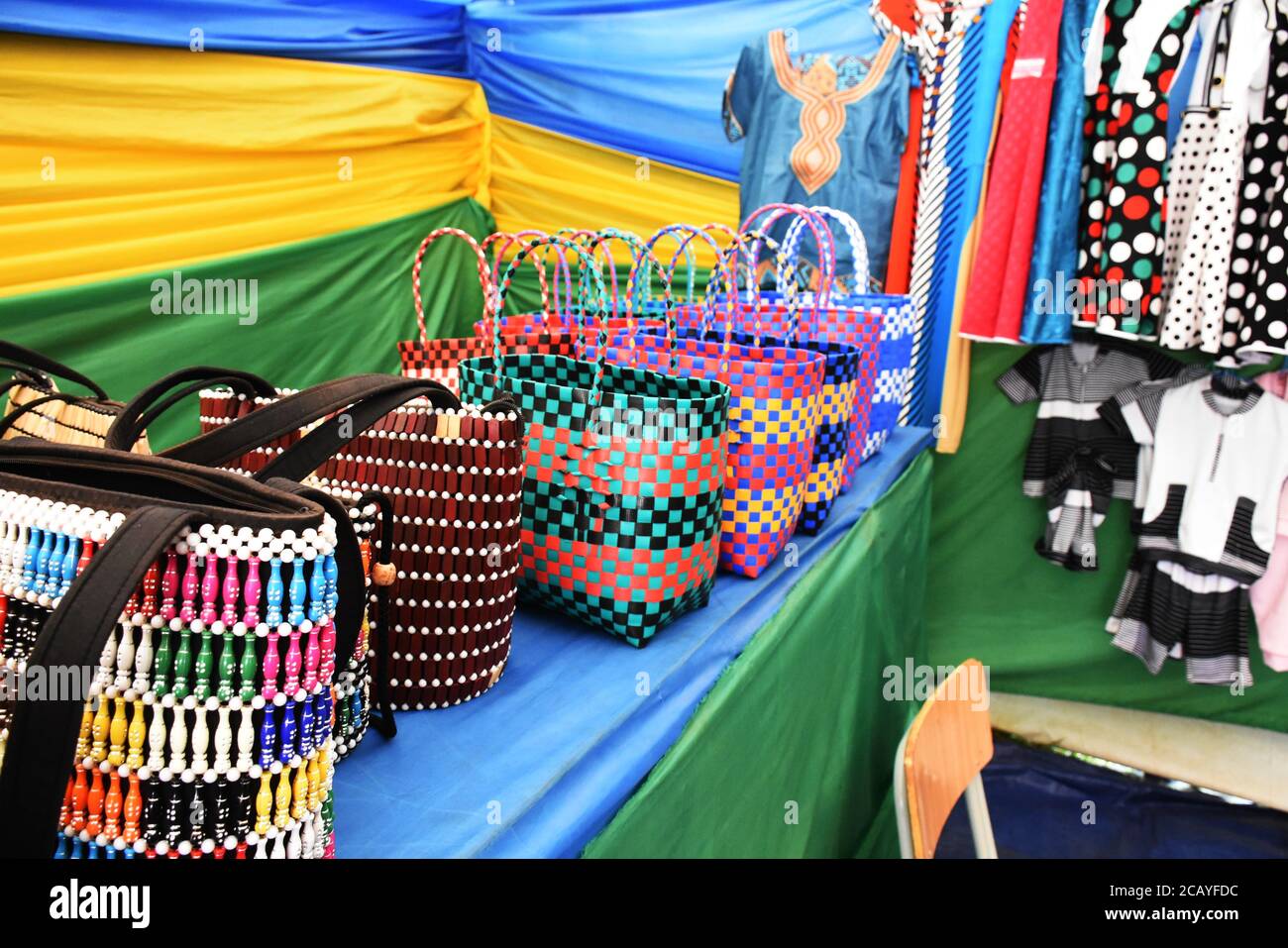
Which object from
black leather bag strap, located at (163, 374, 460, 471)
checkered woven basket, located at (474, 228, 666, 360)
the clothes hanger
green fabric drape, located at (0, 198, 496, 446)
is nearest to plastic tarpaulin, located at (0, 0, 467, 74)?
green fabric drape, located at (0, 198, 496, 446)

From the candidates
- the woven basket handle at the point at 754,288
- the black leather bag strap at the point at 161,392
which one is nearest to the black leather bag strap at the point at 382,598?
the black leather bag strap at the point at 161,392

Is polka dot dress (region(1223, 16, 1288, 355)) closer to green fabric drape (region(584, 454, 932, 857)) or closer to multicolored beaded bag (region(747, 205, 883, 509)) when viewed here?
green fabric drape (region(584, 454, 932, 857))

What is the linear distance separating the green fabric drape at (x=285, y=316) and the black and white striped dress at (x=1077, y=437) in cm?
195

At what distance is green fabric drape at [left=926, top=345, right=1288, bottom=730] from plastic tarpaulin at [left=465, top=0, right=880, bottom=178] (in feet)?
4.23

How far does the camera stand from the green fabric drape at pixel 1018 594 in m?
2.77

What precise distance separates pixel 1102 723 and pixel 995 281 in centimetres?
151

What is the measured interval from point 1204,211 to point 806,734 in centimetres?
174

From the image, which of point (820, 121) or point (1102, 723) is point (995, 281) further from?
point (1102, 723)

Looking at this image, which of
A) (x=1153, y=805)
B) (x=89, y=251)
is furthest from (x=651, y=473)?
(x=1153, y=805)

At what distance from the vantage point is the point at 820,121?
2.64 m

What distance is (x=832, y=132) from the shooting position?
2.63 m

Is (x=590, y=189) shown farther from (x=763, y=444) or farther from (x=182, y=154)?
(x=763, y=444)

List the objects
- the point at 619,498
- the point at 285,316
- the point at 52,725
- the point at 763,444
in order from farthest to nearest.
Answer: the point at 285,316 → the point at 763,444 → the point at 619,498 → the point at 52,725

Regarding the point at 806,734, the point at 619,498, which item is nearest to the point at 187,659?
the point at 619,498
